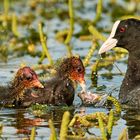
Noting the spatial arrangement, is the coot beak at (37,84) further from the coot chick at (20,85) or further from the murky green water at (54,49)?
the murky green water at (54,49)

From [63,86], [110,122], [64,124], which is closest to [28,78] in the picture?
[63,86]

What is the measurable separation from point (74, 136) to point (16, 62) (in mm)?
6766

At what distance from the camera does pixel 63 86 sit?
1173 cm

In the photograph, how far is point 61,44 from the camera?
672 inches

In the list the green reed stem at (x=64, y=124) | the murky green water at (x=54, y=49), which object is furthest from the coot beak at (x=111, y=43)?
the green reed stem at (x=64, y=124)

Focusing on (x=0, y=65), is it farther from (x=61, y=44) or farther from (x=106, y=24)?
(x=106, y=24)

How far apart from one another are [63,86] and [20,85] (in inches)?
24.7

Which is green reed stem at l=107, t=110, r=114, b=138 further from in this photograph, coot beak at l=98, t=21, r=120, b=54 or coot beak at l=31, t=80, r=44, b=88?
coot beak at l=98, t=21, r=120, b=54

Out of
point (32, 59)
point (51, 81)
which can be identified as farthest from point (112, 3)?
point (51, 81)

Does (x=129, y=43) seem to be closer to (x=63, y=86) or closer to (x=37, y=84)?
(x=63, y=86)

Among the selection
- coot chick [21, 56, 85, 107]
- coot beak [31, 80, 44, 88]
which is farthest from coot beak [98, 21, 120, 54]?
coot beak [31, 80, 44, 88]

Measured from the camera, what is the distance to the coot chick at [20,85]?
11.5 m

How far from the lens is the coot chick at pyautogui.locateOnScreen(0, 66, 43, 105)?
1149 cm

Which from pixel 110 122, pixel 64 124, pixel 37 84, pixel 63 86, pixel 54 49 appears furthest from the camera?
pixel 54 49
